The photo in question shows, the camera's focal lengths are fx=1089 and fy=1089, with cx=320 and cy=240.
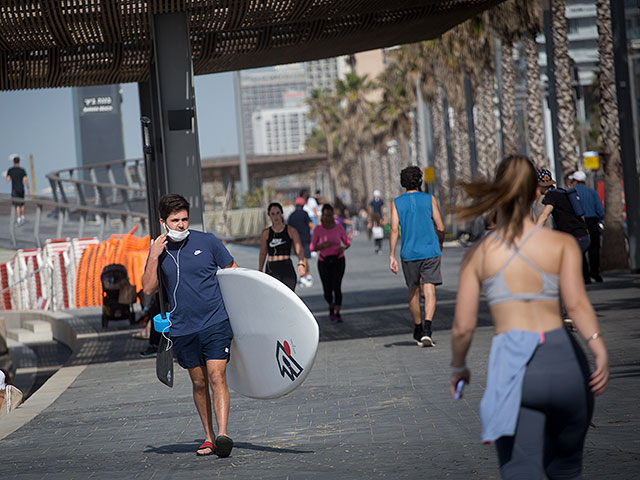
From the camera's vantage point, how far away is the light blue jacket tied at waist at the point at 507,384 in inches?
153

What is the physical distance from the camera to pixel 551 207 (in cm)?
1128

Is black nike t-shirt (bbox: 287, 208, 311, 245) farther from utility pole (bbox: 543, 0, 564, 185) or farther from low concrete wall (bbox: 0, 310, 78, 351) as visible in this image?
utility pole (bbox: 543, 0, 564, 185)

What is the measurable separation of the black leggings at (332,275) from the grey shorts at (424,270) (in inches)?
136

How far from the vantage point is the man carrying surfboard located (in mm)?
6824

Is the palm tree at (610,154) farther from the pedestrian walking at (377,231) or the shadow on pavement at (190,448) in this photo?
the pedestrian walking at (377,231)

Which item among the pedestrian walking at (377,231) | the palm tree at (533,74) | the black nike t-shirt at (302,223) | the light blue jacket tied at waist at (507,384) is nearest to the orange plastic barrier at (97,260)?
the black nike t-shirt at (302,223)

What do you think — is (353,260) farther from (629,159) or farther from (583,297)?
(583,297)

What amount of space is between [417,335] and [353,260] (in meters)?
20.6

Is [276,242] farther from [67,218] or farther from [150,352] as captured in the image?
[67,218]

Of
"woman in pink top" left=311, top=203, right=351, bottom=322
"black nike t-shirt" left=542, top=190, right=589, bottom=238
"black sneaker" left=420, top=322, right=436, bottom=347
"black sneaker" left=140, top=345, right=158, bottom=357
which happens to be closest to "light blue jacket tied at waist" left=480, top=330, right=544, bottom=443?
"black sneaker" left=420, top=322, right=436, bottom=347

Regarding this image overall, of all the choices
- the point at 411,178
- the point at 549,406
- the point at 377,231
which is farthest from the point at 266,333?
the point at 377,231

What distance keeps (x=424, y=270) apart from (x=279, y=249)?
7.63ft

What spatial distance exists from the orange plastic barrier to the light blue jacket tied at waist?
53.2 feet

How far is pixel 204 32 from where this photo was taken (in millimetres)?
13539
